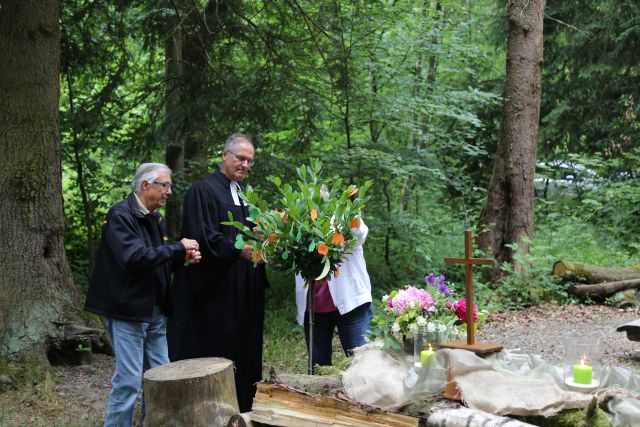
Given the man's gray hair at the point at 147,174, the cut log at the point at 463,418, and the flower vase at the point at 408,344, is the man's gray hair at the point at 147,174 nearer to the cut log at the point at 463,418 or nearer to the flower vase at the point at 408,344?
the flower vase at the point at 408,344

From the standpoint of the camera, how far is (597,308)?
9250mm

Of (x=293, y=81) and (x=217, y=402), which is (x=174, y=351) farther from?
(x=293, y=81)

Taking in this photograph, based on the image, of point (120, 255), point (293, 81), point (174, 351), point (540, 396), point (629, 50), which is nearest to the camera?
point (540, 396)

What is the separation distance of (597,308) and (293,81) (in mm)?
5205

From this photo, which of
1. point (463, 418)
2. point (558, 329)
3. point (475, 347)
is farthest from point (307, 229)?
point (558, 329)

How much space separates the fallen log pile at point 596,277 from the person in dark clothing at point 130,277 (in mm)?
7041

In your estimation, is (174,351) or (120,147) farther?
(120,147)

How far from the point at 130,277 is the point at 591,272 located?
7616 mm

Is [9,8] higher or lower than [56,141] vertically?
higher

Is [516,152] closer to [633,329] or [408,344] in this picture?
[633,329]

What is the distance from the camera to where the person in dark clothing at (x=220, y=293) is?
4859mm

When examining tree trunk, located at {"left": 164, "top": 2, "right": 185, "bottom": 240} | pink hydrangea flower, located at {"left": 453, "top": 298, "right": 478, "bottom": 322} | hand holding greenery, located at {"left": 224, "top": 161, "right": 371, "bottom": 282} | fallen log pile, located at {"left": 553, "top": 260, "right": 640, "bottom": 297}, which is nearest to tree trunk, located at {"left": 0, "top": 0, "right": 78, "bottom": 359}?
tree trunk, located at {"left": 164, "top": 2, "right": 185, "bottom": 240}

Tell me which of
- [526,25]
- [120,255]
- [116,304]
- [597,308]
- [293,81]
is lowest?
[597,308]

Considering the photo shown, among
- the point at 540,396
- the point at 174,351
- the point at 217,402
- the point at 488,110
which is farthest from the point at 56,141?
the point at 488,110
